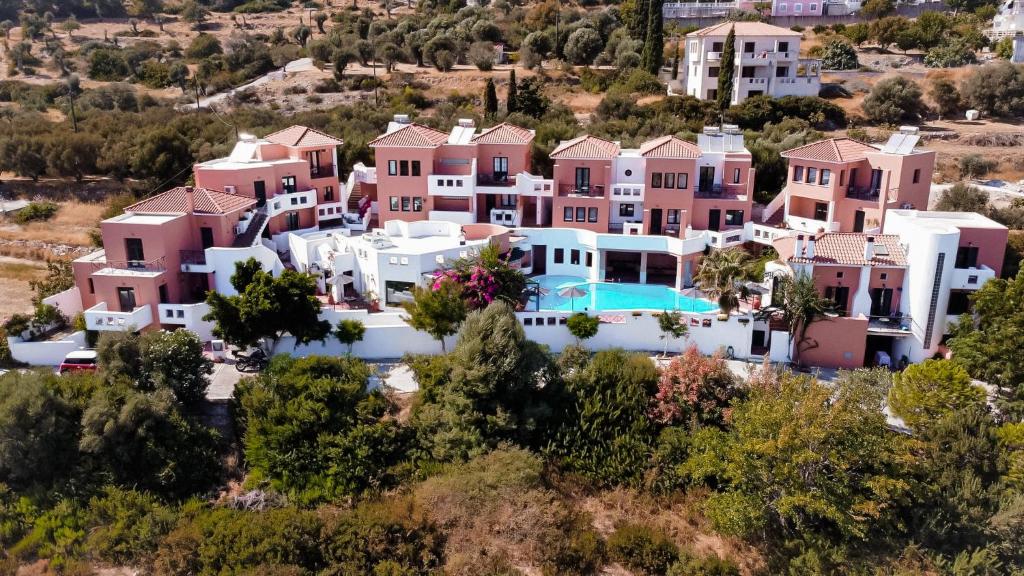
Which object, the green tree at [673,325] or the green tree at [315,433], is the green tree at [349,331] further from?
the green tree at [673,325]

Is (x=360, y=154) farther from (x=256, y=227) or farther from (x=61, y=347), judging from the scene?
(x=61, y=347)

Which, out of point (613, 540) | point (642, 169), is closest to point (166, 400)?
point (613, 540)

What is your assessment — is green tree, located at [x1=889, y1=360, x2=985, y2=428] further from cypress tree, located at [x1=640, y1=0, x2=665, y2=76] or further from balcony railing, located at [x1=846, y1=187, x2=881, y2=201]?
cypress tree, located at [x1=640, y1=0, x2=665, y2=76]

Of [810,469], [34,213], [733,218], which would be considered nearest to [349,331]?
[810,469]

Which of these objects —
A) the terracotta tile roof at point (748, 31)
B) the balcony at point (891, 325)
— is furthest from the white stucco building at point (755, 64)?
the balcony at point (891, 325)

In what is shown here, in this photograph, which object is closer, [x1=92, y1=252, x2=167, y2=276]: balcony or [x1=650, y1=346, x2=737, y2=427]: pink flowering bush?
[x1=650, y1=346, x2=737, y2=427]: pink flowering bush

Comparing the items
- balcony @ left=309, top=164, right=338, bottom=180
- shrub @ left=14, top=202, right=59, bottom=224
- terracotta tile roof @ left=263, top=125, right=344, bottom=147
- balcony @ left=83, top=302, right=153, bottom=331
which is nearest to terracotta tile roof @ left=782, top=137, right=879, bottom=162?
balcony @ left=309, top=164, right=338, bottom=180
